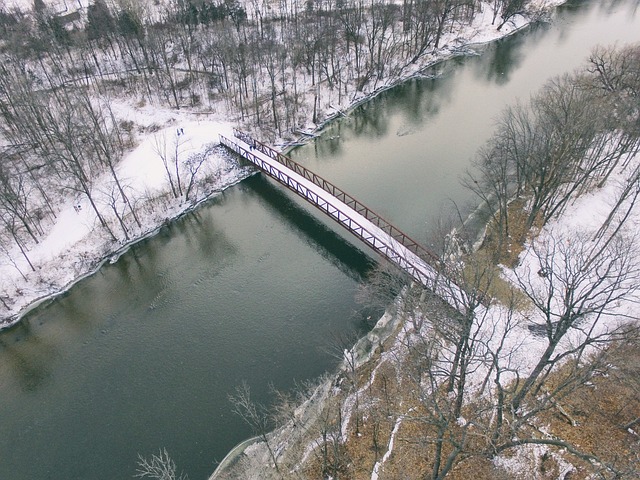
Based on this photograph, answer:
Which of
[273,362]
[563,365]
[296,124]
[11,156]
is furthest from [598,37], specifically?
[11,156]

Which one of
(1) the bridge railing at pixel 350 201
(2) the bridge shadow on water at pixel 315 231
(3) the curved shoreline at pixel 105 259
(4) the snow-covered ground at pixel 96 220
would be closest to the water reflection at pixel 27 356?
(3) the curved shoreline at pixel 105 259

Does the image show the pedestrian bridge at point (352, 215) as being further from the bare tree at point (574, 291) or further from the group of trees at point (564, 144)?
the group of trees at point (564, 144)

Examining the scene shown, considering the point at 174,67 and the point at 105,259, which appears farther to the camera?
the point at 174,67

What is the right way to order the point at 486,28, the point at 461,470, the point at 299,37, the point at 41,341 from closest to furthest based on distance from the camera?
the point at 461,470
the point at 41,341
the point at 299,37
the point at 486,28

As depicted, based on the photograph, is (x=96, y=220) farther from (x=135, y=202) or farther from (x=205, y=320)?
(x=205, y=320)

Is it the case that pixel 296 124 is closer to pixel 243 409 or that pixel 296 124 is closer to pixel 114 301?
pixel 114 301

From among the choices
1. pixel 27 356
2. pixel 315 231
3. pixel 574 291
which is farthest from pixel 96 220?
pixel 574 291
